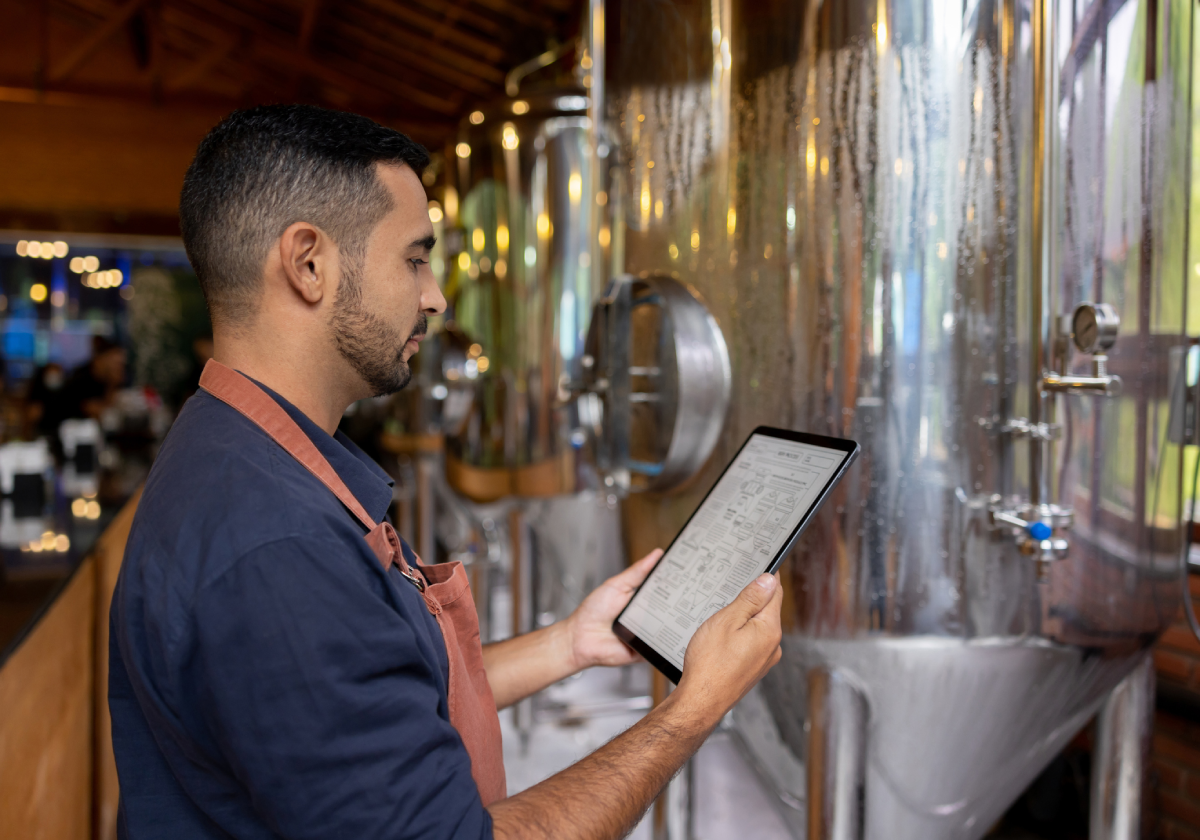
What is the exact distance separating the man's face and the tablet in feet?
1.55

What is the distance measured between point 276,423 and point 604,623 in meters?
0.61

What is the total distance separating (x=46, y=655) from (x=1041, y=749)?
199cm

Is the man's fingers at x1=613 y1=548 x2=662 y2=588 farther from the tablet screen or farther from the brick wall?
the brick wall

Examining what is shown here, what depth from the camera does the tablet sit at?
1077 millimetres

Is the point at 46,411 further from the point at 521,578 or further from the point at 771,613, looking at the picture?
the point at 771,613

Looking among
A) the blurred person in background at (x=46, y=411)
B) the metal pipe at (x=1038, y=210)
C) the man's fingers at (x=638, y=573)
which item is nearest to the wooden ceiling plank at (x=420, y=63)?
the blurred person in background at (x=46, y=411)

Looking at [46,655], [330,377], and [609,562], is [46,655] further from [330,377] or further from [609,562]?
[609,562]

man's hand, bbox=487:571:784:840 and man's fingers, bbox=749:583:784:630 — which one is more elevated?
man's fingers, bbox=749:583:784:630

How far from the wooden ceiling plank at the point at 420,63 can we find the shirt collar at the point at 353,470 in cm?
752

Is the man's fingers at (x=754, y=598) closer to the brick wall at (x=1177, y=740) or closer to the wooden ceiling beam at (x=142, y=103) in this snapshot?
the brick wall at (x=1177, y=740)

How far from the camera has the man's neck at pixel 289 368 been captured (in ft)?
3.13

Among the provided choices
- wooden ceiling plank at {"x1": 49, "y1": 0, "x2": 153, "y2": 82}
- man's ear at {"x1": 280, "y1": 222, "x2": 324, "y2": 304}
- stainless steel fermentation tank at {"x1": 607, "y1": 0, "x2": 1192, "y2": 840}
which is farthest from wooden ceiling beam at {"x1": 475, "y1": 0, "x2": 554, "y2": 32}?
man's ear at {"x1": 280, "y1": 222, "x2": 324, "y2": 304}

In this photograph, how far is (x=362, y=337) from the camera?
965 mm

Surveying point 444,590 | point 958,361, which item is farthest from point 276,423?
point 958,361
